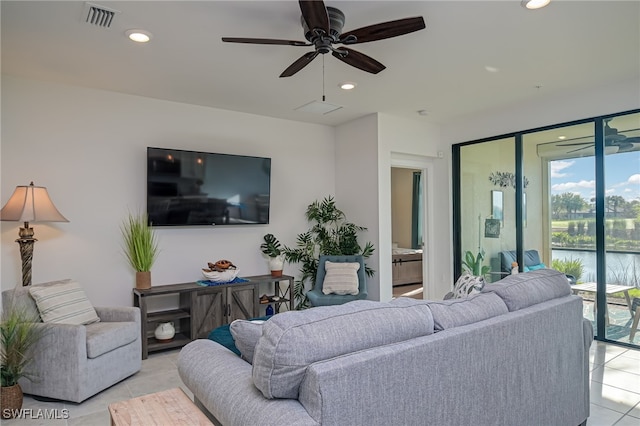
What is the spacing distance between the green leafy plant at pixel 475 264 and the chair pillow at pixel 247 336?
175 inches

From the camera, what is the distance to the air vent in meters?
2.48

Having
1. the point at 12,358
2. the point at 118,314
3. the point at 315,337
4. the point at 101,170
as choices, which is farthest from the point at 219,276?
the point at 315,337

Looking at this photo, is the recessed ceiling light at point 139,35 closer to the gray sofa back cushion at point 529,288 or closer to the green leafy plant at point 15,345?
the green leafy plant at point 15,345

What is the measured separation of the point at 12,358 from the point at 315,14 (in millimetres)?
2940

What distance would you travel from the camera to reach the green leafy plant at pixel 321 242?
520 cm

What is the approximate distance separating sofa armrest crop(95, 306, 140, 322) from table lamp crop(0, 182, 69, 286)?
672 millimetres

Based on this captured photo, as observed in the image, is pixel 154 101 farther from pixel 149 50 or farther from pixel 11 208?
pixel 11 208

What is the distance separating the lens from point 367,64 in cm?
279

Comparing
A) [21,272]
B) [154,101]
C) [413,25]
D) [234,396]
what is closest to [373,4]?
[413,25]

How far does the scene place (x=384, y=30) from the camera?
232cm

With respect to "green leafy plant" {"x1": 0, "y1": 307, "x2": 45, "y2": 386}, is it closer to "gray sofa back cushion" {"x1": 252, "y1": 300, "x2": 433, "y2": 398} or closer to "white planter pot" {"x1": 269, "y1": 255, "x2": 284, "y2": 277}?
"gray sofa back cushion" {"x1": 252, "y1": 300, "x2": 433, "y2": 398}

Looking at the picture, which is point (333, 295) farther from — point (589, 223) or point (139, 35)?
point (139, 35)

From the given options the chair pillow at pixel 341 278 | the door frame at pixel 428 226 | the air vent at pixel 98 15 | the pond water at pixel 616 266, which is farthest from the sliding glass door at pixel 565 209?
the air vent at pixel 98 15

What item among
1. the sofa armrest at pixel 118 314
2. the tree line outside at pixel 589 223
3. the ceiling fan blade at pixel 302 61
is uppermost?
the ceiling fan blade at pixel 302 61
